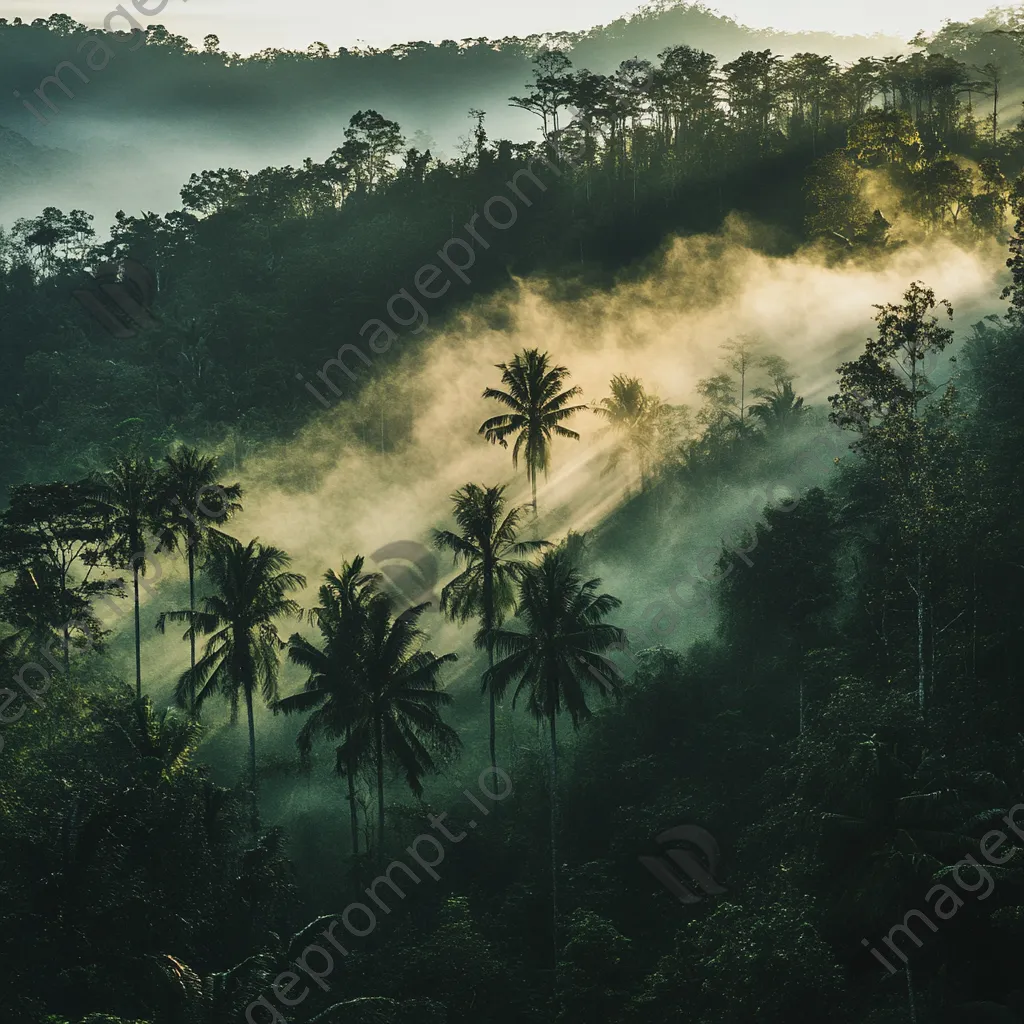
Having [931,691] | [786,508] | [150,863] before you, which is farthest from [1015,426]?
[150,863]

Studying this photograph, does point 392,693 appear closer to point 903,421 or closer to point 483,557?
point 483,557

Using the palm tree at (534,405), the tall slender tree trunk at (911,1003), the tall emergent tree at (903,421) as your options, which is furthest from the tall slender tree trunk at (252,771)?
the tall slender tree trunk at (911,1003)

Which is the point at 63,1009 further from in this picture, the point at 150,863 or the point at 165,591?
the point at 165,591

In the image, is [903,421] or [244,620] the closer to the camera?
[903,421]

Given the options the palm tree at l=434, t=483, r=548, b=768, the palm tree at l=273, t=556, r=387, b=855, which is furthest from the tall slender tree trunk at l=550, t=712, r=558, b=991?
the palm tree at l=273, t=556, r=387, b=855

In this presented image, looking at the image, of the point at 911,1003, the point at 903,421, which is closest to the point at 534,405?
the point at 903,421
